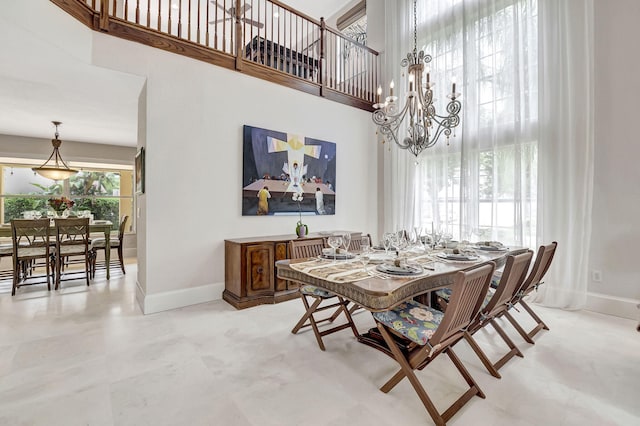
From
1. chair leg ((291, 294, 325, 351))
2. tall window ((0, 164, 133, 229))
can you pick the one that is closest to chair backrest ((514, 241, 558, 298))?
chair leg ((291, 294, 325, 351))

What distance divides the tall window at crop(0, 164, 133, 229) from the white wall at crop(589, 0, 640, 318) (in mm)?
8357

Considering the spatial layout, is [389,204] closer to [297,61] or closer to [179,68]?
[297,61]

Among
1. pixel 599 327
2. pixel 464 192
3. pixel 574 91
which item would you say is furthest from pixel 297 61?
pixel 599 327

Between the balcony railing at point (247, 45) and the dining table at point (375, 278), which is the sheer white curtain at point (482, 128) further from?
the dining table at point (375, 278)

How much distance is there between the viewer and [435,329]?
1.73m

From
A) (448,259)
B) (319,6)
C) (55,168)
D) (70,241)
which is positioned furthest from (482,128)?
(55,168)

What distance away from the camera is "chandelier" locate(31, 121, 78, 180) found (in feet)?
16.0

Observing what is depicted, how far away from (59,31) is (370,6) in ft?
17.3

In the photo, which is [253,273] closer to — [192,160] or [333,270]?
[192,160]

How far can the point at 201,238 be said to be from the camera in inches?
138

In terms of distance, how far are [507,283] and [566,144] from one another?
2334 millimetres

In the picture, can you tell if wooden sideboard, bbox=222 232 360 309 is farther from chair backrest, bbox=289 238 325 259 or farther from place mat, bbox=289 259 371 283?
place mat, bbox=289 259 371 283

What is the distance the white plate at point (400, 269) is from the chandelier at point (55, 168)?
18.8 ft

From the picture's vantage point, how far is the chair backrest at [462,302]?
1.46m
